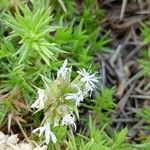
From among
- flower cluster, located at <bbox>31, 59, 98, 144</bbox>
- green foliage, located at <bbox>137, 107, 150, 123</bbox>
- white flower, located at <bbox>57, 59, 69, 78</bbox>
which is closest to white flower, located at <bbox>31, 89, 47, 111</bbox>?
flower cluster, located at <bbox>31, 59, 98, 144</bbox>

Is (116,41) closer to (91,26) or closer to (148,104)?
(91,26)

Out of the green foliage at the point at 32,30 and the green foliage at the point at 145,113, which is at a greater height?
the green foliage at the point at 32,30

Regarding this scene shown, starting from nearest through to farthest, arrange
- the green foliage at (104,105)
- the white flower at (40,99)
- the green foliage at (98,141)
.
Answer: the white flower at (40,99) → the green foliage at (98,141) → the green foliage at (104,105)

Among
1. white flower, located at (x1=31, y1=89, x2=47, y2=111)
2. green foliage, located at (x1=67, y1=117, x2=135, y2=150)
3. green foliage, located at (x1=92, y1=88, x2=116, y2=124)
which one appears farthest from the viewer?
green foliage, located at (x1=92, y1=88, x2=116, y2=124)

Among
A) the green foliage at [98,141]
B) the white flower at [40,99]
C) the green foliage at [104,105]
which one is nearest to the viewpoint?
the white flower at [40,99]

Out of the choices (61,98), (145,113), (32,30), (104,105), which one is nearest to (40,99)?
(61,98)

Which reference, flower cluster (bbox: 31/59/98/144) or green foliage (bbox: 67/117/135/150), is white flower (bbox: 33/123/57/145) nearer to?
flower cluster (bbox: 31/59/98/144)

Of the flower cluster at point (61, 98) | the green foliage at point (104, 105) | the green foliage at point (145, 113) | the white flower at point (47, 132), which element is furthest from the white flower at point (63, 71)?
the green foliage at point (145, 113)

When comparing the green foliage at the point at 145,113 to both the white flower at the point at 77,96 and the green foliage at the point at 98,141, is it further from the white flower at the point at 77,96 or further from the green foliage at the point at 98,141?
the white flower at the point at 77,96
